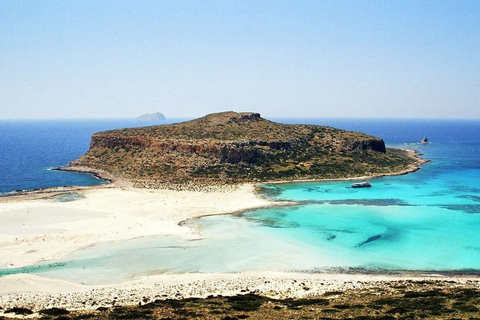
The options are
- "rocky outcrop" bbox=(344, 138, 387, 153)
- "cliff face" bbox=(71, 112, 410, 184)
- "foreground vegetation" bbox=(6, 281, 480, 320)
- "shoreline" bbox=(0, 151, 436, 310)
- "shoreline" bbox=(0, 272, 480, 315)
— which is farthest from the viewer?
"rocky outcrop" bbox=(344, 138, 387, 153)

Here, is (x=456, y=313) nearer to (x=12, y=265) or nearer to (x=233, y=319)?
(x=233, y=319)

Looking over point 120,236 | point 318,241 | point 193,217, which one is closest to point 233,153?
point 193,217

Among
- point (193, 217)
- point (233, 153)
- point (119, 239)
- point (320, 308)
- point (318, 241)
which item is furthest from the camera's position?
point (233, 153)

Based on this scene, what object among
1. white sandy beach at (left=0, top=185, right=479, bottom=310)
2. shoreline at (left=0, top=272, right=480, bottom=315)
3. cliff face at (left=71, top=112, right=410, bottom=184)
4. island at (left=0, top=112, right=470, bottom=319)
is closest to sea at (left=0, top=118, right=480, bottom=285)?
shoreline at (left=0, top=272, right=480, bottom=315)

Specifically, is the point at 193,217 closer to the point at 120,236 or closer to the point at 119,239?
the point at 120,236

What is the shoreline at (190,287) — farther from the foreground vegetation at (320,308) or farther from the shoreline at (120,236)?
the foreground vegetation at (320,308)

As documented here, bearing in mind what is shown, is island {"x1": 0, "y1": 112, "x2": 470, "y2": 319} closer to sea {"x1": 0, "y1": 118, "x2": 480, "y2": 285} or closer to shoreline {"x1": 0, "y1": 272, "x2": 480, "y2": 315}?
shoreline {"x1": 0, "y1": 272, "x2": 480, "y2": 315}
